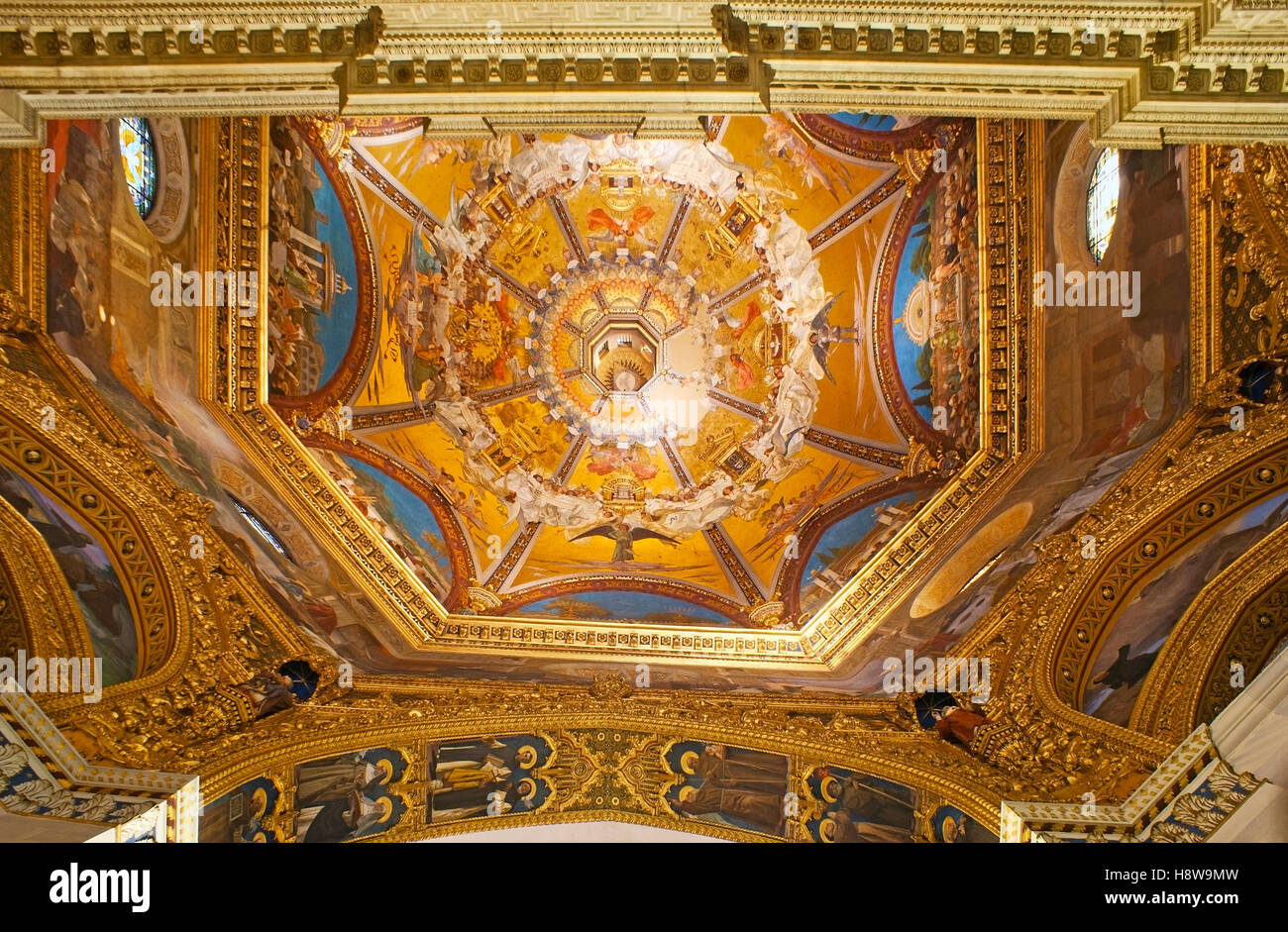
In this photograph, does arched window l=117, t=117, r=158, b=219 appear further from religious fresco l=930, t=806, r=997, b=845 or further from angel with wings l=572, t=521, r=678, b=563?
religious fresco l=930, t=806, r=997, b=845

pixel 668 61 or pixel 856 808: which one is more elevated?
pixel 668 61

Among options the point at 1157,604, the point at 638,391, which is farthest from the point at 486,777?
the point at 638,391

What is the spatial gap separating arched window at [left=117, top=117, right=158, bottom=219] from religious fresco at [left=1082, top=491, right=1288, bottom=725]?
1122cm

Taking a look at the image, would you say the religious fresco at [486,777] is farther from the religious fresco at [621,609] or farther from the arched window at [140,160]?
the arched window at [140,160]

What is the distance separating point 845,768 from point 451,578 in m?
6.18

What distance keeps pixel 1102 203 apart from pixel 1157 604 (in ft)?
15.8

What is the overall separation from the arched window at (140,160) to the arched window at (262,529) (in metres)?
3.45

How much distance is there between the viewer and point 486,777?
397 inches

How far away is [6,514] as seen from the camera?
789 centimetres

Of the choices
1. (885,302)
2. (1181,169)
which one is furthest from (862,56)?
(885,302)

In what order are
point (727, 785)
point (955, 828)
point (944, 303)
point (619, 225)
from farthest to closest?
point (619, 225)
point (944, 303)
point (727, 785)
point (955, 828)

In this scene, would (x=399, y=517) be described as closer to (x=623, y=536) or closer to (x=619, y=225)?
(x=623, y=536)

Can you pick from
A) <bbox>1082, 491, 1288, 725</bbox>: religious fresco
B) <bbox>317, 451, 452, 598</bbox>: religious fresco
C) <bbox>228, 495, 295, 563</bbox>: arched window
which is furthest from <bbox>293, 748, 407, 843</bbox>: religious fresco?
<bbox>1082, 491, 1288, 725</bbox>: religious fresco

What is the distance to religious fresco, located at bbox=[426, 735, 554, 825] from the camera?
988cm
